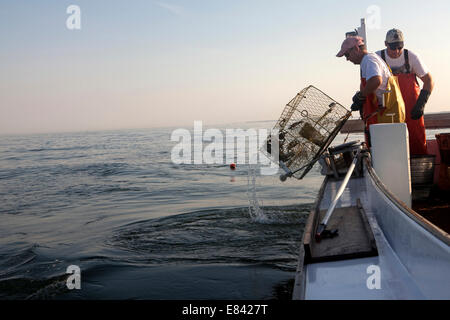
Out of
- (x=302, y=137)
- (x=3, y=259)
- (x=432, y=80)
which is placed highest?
(x=432, y=80)

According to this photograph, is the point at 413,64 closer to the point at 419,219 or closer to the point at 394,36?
the point at 394,36

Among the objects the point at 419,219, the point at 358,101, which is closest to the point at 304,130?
the point at 358,101

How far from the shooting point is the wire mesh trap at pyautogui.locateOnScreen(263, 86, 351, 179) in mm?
5559

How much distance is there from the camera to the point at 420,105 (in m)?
5.82

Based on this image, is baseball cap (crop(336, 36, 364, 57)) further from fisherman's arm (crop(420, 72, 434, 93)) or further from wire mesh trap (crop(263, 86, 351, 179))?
fisherman's arm (crop(420, 72, 434, 93))

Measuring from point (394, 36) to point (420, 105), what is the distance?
1.03 meters

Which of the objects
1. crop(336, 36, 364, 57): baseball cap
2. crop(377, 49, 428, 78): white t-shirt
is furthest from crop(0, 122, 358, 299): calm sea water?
crop(377, 49, 428, 78): white t-shirt

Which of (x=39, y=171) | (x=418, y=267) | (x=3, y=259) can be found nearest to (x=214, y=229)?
(x=3, y=259)

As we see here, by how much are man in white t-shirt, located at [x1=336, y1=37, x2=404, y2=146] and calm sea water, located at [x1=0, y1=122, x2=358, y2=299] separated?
223 centimetres

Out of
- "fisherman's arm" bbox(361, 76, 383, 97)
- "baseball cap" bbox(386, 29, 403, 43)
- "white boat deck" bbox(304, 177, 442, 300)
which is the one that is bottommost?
"white boat deck" bbox(304, 177, 442, 300)

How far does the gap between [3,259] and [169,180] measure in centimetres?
865

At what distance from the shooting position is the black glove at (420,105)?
19.1 feet
